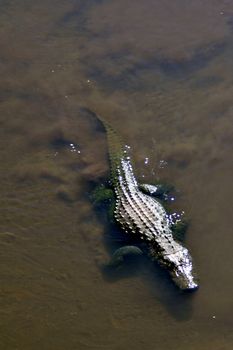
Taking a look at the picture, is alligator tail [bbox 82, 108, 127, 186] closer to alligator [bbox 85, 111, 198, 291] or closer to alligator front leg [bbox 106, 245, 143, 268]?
alligator [bbox 85, 111, 198, 291]

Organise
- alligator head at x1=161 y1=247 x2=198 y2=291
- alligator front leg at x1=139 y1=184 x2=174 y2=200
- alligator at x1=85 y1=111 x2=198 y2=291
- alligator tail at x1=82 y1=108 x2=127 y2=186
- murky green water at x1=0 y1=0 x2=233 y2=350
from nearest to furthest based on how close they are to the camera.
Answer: murky green water at x1=0 y1=0 x2=233 y2=350 < alligator head at x1=161 y1=247 x2=198 y2=291 < alligator at x1=85 y1=111 x2=198 y2=291 < alligator front leg at x1=139 y1=184 x2=174 y2=200 < alligator tail at x1=82 y1=108 x2=127 y2=186

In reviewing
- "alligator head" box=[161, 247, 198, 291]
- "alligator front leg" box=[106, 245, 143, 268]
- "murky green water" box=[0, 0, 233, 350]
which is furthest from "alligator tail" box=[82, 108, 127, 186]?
A: "alligator head" box=[161, 247, 198, 291]

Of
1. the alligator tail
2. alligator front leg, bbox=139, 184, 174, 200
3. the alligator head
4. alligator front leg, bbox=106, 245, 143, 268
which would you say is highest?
the alligator tail

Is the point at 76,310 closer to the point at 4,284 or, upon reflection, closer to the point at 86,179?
the point at 4,284

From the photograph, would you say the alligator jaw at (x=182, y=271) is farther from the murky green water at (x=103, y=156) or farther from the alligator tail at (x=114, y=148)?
the alligator tail at (x=114, y=148)

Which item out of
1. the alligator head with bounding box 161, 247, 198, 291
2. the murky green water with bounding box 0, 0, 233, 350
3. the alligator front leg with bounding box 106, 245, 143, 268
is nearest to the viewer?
the murky green water with bounding box 0, 0, 233, 350

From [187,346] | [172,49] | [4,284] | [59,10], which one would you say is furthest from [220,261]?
[59,10]

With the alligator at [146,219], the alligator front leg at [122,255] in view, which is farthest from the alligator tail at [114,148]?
the alligator front leg at [122,255]
